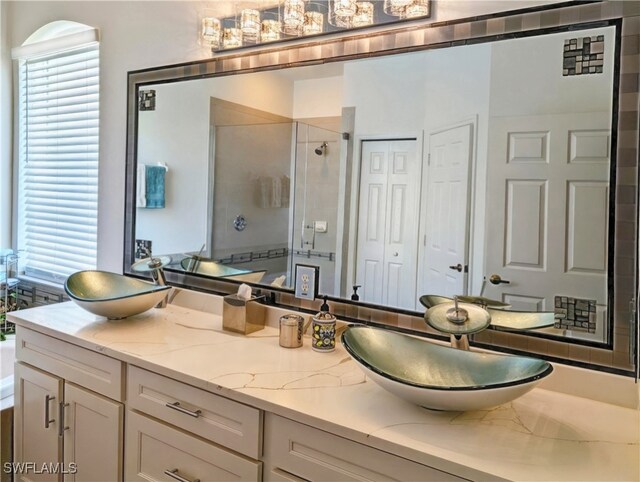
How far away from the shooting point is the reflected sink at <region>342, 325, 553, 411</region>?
3.61ft

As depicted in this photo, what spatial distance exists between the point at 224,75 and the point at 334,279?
1.09 metres

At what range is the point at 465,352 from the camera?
1379 mm

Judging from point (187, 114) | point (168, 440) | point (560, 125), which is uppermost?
point (187, 114)

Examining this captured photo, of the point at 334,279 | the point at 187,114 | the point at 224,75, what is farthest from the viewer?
the point at 187,114

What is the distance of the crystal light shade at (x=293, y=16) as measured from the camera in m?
1.94

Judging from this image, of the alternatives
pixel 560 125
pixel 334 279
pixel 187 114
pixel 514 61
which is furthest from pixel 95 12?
pixel 560 125

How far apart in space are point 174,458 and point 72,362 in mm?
638

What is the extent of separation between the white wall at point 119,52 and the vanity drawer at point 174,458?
1.22 meters

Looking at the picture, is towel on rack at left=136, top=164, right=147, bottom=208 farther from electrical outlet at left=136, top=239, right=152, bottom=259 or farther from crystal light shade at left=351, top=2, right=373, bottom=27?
crystal light shade at left=351, top=2, right=373, bottom=27

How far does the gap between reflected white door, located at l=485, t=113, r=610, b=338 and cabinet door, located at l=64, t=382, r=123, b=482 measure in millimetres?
1389

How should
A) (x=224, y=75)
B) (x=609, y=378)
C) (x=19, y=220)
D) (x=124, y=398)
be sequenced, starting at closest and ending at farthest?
1. (x=609, y=378)
2. (x=124, y=398)
3. (x=224, y=75)
4. (x=19, y=220)

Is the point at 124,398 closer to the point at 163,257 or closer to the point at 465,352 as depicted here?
the point at 163,257

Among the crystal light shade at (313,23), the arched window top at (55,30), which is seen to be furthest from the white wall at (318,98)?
the arched window top at (55,30)

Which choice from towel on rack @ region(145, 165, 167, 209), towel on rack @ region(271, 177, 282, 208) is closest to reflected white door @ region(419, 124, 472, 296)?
towel on rack @ region(271, 177, 282, 208)
